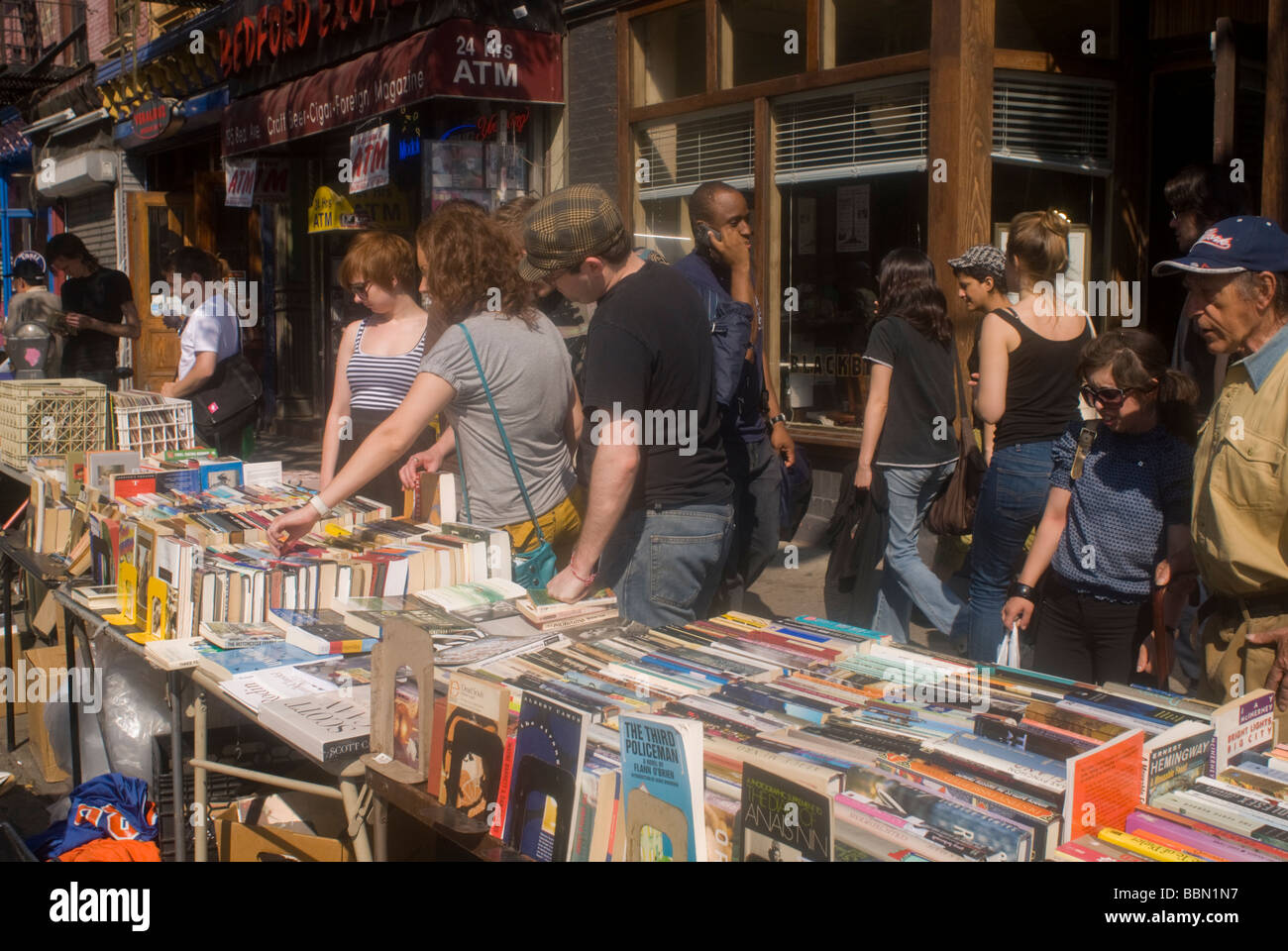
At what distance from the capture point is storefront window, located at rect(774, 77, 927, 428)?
24.2ft

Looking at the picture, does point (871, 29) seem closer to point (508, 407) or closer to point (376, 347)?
point (376, 347)

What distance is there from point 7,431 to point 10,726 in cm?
175

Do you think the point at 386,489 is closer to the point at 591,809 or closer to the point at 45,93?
the point at 591,809

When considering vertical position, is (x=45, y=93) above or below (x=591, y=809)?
above

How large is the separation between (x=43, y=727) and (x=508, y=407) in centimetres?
274

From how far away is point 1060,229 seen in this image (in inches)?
192

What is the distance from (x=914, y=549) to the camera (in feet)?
17.8

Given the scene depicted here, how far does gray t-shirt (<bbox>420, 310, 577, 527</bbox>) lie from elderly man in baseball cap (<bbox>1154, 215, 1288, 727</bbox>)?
194cm

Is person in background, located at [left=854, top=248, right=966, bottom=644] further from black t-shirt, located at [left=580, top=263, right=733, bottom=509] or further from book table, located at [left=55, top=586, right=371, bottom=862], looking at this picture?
book table, located at [left=55, top=586, right=371, bottom=862]

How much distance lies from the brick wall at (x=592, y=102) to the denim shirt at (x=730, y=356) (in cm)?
493

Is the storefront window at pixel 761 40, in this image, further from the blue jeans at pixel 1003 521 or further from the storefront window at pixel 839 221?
the blue jeans at pixel 1003 521

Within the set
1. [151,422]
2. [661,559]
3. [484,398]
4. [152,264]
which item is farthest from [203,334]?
[152,264]

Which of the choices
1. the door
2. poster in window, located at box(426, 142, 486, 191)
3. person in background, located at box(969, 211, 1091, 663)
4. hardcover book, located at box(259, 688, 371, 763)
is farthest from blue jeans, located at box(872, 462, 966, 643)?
the door
